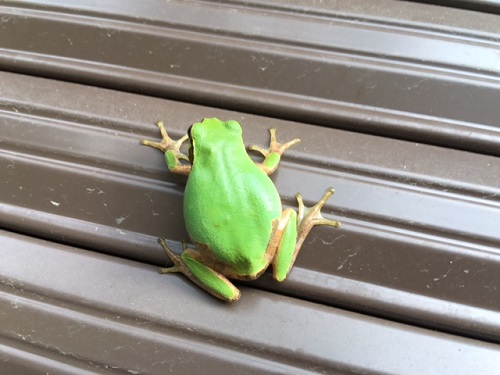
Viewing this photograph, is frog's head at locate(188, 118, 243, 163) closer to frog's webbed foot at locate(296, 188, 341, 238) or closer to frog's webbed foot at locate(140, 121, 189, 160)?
frog's webbed foot at locate(140, 121, 189, 160)

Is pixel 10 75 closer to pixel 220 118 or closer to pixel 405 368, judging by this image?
pixel 220 118

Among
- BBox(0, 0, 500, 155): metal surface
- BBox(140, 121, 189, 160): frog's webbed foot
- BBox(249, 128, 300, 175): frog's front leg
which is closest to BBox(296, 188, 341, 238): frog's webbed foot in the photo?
BBox(249, 128, 300, 175): frog's front leg

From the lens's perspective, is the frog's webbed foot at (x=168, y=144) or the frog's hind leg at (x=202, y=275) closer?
the frog's hind leg at (x=202, y=275)

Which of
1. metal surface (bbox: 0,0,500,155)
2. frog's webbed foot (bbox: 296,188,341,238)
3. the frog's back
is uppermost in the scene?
metal surface (bbox: 0,0,500,155)

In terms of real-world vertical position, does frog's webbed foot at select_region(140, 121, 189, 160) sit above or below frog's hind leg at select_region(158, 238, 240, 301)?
above

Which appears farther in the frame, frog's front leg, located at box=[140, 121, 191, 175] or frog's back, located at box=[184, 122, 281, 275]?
frog's front leg, located at box=[140, 121, 191, 175]

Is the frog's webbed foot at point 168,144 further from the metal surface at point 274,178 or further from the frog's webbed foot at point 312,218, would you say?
the frog's webbed foot at point 312,218

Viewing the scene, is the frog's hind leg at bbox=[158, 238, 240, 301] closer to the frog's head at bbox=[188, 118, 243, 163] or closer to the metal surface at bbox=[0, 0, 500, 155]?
the frog's head at bbox=[188, 118, 243, 163]

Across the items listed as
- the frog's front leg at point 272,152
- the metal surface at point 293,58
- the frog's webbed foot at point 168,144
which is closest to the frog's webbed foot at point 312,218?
the frog's front leg at point 272,152
